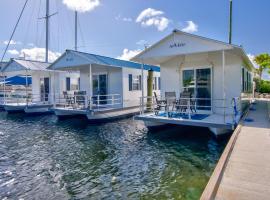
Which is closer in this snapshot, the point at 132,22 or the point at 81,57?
the point at 81,57

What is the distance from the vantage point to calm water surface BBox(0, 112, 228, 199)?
4574 millimetres

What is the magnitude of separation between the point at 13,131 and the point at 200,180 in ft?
31.5

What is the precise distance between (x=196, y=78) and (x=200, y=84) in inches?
13.5

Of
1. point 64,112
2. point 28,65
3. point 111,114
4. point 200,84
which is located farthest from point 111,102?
point 28,65

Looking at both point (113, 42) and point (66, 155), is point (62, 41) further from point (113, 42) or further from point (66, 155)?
point (66, 155)

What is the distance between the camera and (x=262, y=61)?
3133cm

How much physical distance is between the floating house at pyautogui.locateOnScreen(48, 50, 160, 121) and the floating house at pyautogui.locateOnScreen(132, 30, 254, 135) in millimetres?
2737

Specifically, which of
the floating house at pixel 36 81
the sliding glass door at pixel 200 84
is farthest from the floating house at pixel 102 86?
the sliding glass door at pixel 200 84

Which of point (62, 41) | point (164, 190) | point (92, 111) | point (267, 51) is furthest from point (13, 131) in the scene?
point (267, 51)

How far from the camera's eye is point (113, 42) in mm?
25625

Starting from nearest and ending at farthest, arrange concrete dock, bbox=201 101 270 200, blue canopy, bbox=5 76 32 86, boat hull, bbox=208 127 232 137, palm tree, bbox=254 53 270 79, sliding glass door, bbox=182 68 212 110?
concrete dock, bbox=201 101 270 200 < boat hull, bbox=208 127 232 137 < sliding glass door, bbox=182 68 212 110 < blue canopy, bbox=5 76 32 86 < palm tree, bbox=254 53 270 79

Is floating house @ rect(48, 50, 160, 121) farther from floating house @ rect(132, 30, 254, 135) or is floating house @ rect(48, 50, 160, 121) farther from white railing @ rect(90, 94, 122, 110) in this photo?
floating house @ rect(132, 30, 254, 135)

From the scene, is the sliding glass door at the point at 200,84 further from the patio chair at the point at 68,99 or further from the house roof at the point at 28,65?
the house roof at the point at 28,65

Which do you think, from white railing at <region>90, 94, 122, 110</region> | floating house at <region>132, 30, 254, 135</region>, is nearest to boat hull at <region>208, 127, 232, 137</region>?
floating house at <region>132, 30, 254, 135</region>
